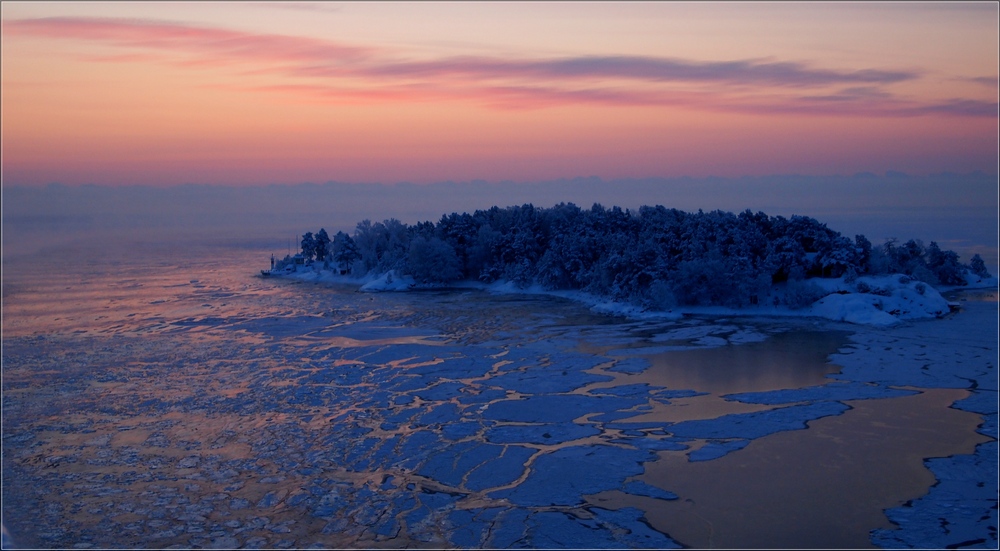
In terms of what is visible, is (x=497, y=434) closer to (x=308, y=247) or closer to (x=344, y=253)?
(x=344, y=253)

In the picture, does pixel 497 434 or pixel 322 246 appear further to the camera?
pixel 322 246

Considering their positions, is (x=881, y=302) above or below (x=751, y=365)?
above

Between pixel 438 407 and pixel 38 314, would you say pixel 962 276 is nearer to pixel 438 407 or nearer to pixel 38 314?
pixel 438 407

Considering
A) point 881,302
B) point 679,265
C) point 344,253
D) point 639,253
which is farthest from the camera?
point 344,253

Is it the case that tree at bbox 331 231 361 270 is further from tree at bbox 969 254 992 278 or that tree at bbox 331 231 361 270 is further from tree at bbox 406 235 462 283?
tree at bbox 969 254 992 278

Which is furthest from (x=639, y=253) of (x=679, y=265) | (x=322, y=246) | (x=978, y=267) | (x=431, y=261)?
(x=322, y=246)

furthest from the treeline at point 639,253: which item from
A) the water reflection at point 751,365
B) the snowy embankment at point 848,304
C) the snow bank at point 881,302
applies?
the water reflection at point 751,365
